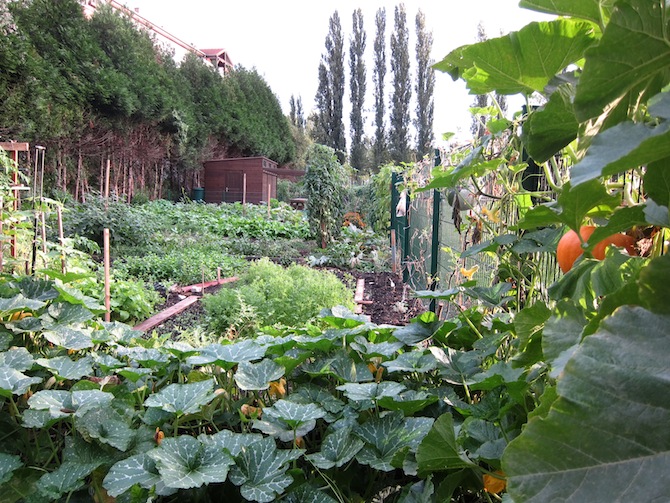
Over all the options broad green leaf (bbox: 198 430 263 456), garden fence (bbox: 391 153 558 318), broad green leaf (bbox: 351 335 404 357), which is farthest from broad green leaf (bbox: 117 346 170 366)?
garden fence (bbox: 391 153 558 318)

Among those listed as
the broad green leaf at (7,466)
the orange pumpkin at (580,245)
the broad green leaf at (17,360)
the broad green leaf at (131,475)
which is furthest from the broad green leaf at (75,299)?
the orange pumpkin at (580,245)

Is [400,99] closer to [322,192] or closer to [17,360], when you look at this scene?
[322,192]

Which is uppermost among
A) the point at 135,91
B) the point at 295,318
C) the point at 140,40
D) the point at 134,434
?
the point at 140,40

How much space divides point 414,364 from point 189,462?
522mm

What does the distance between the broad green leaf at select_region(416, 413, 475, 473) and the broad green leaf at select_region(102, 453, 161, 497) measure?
47 cm

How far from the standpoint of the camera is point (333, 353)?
1.26 metres

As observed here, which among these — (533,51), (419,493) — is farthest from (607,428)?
(419,493)

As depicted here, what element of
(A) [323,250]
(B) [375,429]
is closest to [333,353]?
(B) [375,429]

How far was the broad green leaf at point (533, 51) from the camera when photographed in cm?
52

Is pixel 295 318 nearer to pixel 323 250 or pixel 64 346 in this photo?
pixel 64 346

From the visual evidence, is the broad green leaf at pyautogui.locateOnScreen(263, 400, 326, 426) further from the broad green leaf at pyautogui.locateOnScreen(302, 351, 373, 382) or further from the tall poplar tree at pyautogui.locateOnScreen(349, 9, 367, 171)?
the tall poplar tree at pyautogui.locateOnScreen(349, 9, 367, 171)

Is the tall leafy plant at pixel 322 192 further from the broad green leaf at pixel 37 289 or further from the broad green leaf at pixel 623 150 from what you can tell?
the broad green leaf at pixel 623 150

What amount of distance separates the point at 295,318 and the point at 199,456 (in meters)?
2.87

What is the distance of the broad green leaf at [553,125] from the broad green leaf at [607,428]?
255mm
